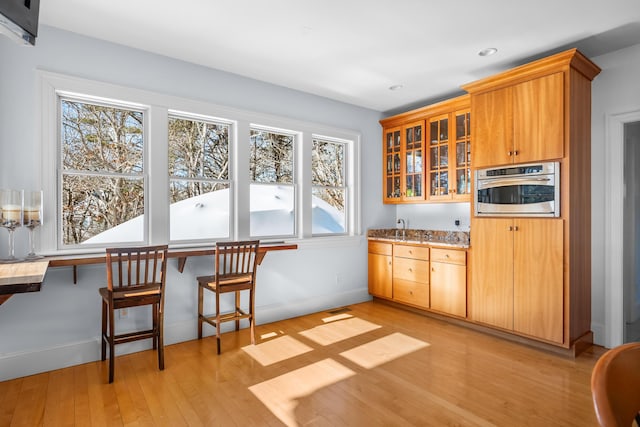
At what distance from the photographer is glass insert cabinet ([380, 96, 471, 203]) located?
4.11 m

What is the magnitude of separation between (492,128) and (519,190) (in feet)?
2.27

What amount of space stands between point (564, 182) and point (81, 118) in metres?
4.29

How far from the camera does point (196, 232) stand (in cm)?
365

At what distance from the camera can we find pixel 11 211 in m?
2.50

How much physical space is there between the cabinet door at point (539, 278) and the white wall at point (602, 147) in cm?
64

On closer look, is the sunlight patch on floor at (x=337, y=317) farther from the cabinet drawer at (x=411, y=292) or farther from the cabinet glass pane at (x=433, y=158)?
the cabinet glass pane at (x=433, y=158)

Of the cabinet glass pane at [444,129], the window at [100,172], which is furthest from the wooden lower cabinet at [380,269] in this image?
the window at [100,172]

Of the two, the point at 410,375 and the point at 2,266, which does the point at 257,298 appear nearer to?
the point at 410,375

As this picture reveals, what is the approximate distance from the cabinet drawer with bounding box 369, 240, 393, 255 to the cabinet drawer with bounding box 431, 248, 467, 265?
0.68m

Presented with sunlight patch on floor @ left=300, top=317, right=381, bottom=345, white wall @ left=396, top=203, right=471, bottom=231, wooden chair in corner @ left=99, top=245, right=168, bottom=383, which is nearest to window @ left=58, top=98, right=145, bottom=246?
wooden chair in corner @ left=99, top=245, right=168, bottom=383

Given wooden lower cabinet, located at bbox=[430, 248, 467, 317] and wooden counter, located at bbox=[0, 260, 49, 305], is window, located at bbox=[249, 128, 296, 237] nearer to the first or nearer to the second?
wooden lower cabinet, located at bbox=[430, 248, 467, 317]

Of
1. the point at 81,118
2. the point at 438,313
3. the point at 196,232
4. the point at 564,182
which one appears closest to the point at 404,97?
the point at 564,182

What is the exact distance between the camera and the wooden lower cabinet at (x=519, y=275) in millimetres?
3064

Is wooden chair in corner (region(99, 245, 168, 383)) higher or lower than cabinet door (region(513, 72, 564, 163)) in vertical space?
lower
